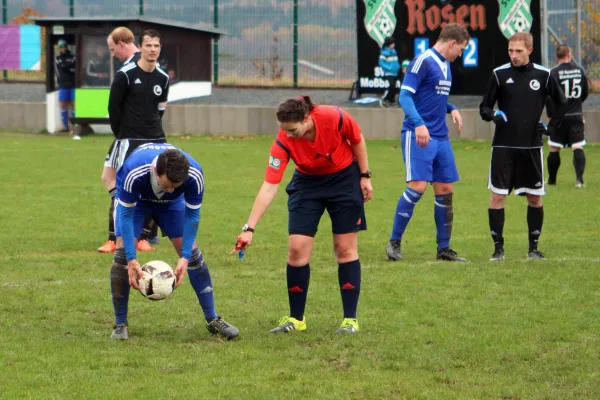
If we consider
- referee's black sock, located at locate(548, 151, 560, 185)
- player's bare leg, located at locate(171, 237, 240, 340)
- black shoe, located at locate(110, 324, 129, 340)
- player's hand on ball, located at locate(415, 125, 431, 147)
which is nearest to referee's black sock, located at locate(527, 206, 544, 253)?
player's hand on ball, located at locate(415, 125, 431, 147)

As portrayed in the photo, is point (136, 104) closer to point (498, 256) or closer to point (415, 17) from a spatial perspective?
point (498, 256)

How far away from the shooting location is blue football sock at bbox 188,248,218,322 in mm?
7445

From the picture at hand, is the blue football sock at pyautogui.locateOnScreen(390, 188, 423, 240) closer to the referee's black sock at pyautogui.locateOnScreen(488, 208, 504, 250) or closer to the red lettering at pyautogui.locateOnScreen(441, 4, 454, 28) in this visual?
the referee's black sock at pyautogui.locateOnScreen(488, 208, 504, 250)

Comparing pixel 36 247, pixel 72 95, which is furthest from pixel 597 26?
pixel 36 247

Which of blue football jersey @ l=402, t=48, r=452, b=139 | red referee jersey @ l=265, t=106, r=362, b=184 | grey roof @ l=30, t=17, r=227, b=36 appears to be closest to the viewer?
red referee jersey @ l=265, t=106, r=362, b=184

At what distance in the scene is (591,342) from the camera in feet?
23.5

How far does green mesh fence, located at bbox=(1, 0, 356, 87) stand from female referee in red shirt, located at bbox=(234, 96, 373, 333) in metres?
22.3

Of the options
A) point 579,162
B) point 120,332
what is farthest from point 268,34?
point 120,332

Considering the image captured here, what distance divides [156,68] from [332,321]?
405cm

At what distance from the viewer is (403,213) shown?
10664mm

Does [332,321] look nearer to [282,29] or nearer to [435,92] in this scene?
[435,92]

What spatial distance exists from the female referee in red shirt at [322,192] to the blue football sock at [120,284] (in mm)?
868

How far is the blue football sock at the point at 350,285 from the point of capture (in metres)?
7.59

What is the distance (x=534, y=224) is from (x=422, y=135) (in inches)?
59.8
